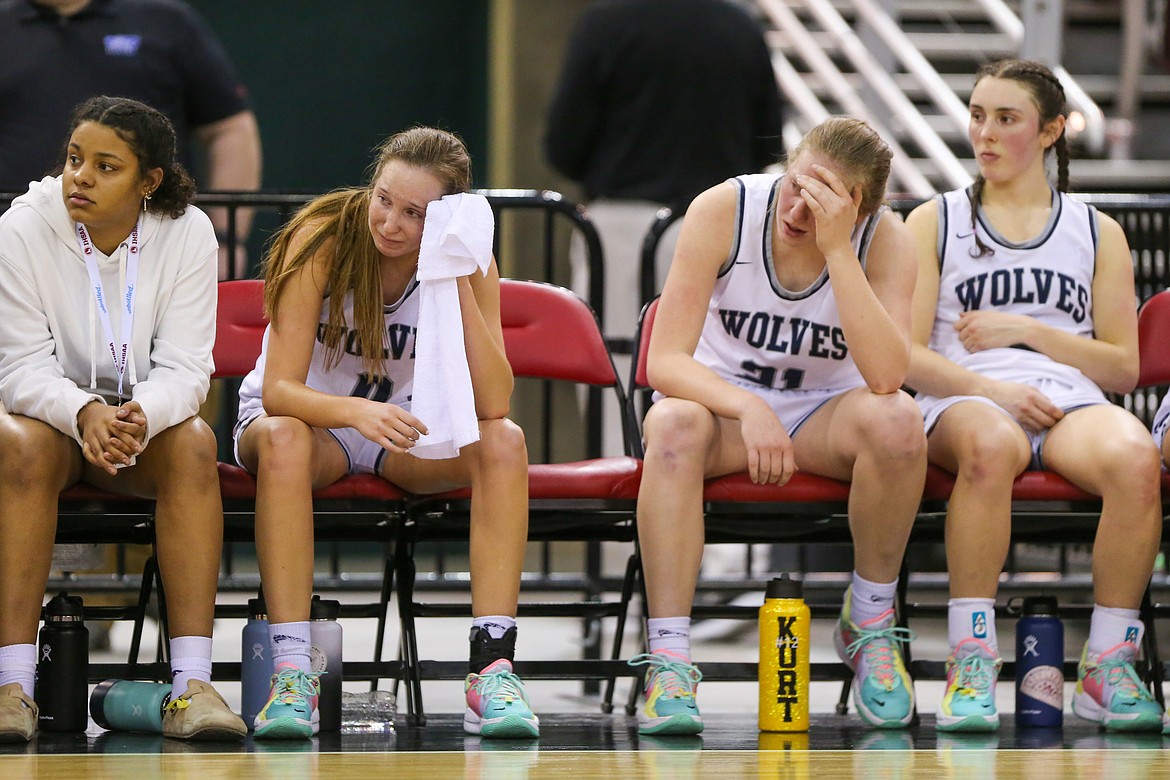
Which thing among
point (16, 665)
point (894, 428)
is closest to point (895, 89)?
point (894, 428)

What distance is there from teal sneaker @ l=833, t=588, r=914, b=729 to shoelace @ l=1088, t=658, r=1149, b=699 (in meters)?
0.39

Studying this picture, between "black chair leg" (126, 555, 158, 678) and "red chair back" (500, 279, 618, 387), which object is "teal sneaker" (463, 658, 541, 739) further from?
"red chair back" (500, 279, 618, 387)

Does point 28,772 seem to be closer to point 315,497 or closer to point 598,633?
point 315,497

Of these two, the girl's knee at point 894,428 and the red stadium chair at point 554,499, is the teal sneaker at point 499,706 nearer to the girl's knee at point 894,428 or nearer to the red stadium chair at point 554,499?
the red stadium chair at point 554,499

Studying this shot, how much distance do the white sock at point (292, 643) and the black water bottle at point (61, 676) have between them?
0.41 metres

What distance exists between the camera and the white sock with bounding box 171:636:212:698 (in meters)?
3.13

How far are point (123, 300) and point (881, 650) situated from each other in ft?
5.58

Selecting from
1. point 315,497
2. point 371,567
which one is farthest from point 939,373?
point 371,567

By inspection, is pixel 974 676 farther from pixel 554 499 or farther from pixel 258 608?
pixel 258 608

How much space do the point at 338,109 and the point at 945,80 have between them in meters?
2.84

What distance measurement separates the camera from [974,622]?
11.1 ft

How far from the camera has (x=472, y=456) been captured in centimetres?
326

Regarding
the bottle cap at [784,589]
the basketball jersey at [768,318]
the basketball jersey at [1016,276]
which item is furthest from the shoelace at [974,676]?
the basketball jersey at [1016,276]

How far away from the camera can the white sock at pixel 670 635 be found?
326 centimetres
